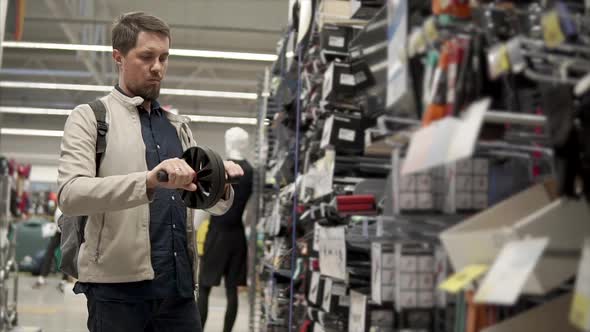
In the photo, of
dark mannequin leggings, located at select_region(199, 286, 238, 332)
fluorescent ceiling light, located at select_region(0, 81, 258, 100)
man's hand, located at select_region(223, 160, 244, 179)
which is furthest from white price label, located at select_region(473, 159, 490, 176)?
fluorescent ceiling light, located at select_region(0, 81, 258, 100)

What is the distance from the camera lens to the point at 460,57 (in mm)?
1406

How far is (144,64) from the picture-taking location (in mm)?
2480

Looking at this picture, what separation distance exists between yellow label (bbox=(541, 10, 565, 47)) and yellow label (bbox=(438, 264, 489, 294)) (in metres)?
0.36

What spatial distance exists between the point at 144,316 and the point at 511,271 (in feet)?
4.79

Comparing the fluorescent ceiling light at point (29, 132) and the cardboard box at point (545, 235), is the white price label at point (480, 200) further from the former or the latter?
the fluorescent ceiling light at point (29, 132)

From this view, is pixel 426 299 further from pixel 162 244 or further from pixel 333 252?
pixel 333 252

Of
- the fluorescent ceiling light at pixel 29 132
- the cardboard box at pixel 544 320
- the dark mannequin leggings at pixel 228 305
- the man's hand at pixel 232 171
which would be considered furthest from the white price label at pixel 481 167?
the fluorescent ceiling light at pixel 29 132

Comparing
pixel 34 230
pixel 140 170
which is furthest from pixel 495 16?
pixel 34 230

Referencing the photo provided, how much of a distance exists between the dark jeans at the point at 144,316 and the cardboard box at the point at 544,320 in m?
1.29

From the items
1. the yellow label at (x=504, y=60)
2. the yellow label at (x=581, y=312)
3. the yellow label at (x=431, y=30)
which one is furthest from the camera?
the yellow label at (x=431, y=30)

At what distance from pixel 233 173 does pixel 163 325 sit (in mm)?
496

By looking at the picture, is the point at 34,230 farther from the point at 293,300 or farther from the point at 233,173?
the point at 233,173

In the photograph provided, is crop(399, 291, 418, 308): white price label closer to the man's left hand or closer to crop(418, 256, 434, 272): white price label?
crop(418, 256, 434, 272): white price label

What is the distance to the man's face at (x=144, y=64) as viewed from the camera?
2463mm
